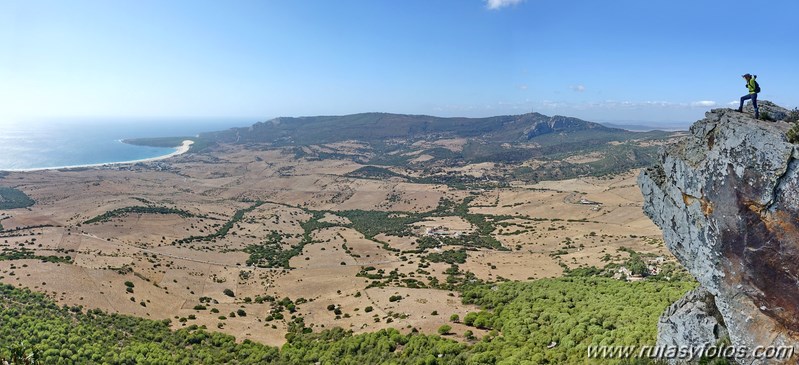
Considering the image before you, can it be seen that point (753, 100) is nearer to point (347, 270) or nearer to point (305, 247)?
point (347, 270)

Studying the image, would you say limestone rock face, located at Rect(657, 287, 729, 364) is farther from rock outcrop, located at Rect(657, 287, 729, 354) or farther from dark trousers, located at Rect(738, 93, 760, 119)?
dark trousers, located at Rect(738, 93, 760, 119)

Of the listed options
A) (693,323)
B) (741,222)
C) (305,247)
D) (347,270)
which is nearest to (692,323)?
(693,323)

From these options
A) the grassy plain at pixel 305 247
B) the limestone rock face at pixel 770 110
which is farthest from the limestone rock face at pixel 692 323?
the grassy plain at pixel 305 247

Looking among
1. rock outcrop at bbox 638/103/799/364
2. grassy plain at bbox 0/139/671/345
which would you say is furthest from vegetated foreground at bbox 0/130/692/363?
rock outcrop at bbox 638/103/799/364

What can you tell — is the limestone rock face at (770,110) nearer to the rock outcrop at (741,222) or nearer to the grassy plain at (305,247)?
the rock outcrop at (741,222)

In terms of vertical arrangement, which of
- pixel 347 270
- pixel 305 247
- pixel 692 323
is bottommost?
pixel 305 247
